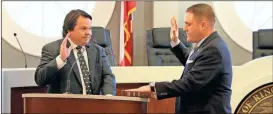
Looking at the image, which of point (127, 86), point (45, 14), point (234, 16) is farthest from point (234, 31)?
point (127, 86)

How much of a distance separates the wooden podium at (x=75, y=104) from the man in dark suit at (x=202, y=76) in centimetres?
33

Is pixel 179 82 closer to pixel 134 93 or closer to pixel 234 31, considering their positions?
pixel 134 93

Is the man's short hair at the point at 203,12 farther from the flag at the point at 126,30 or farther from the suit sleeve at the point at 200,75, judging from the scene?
the flag at the point at 126,30

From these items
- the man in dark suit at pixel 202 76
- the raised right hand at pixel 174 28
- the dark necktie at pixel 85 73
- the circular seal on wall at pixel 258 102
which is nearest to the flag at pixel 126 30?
the circular seal on wall at pixel 258 102

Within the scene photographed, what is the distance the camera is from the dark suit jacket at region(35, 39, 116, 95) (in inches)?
111

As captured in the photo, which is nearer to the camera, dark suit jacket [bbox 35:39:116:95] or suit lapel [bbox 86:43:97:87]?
dark suit jacket [bbox 35:39:116:95]

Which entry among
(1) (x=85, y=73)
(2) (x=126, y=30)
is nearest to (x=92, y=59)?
(1) (x=85, y=73)

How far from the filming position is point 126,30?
19.9 ft

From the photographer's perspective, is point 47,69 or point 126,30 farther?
point 126,30

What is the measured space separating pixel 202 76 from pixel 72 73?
0.79 metres

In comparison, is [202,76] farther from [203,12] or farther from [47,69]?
[47,69]

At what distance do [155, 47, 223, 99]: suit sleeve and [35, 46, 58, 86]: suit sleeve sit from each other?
2.03 ft

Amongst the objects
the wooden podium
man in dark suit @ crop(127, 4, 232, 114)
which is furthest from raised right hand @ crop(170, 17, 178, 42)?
the wooden podium

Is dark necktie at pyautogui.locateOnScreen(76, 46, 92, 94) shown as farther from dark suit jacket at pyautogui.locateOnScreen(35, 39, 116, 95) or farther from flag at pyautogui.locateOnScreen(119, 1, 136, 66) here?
flag at pyautogui.locateOnScreen(119, 1, 136, 66)
